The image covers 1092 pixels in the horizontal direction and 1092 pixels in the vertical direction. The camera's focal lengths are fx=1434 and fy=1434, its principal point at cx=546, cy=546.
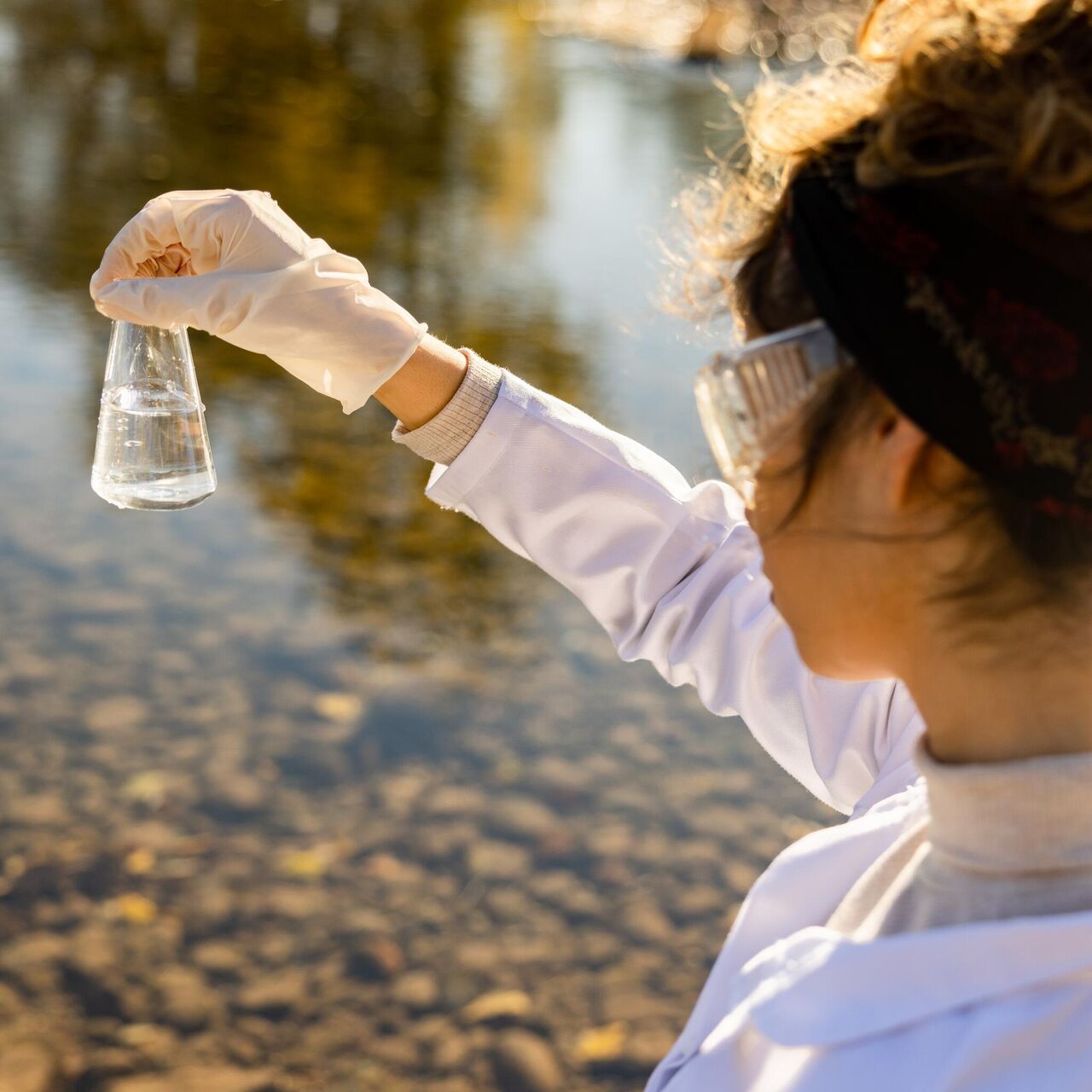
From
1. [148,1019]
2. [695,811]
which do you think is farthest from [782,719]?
[695,811]

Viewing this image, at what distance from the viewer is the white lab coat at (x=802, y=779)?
1132 millimetres

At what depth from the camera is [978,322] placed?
1107 millimetres

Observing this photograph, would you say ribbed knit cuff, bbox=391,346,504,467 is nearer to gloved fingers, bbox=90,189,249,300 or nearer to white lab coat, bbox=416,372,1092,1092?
white lab coat, bbox=416,372,1092,1092

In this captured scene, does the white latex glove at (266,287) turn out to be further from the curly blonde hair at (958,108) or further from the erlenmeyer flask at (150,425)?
the curly blonde hair at (958,108)

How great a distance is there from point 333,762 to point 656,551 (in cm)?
194

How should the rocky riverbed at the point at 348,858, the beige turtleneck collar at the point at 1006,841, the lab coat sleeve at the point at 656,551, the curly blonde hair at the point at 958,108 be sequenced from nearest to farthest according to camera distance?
1. the curly blonde hair at the point at 958,108
2. the beige turtleneck collar at the point at 1006,841
3. the lab coat sleeve at the point at 656,551
4. the rocky riverbed at the point at 348,858

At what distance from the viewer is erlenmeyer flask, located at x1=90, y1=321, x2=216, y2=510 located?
5.98 feet

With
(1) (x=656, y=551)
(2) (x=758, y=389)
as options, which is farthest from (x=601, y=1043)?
(2) (x=758, y=389)

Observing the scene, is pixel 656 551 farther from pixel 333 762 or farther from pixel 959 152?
pixel 333 762

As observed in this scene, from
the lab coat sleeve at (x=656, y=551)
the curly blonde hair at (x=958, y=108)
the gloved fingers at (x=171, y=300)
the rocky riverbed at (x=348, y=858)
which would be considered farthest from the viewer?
the rocky riverbed at (x=348, y=858)

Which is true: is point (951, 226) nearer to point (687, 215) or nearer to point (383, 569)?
point (687, 215)

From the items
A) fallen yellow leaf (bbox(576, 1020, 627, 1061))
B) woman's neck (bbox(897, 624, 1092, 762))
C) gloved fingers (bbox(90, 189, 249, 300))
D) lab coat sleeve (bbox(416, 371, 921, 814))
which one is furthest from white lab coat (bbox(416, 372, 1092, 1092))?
fallen yellow leaf (bbox(576, 1020, 627, 1061))

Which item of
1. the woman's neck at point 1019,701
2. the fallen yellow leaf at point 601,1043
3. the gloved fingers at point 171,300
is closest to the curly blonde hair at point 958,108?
the woman's neck at point 1019,701

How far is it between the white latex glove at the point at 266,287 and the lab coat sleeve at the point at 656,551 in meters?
0.17
